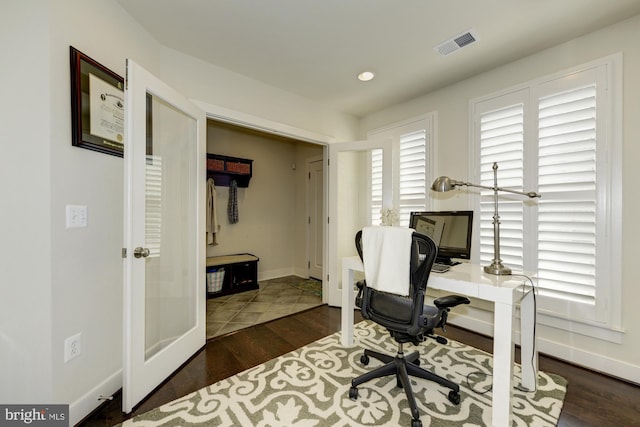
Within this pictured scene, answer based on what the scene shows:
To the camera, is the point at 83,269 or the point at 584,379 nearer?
the point at 83,269

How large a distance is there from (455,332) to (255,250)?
10.7 feet

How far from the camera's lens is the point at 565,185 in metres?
2.08

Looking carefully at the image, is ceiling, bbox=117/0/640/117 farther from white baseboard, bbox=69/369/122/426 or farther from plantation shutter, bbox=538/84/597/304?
white baseboard, bbox=69/369/122/426

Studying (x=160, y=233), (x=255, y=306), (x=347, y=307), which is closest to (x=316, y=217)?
(x=255, y=306)

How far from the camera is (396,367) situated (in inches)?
67.6

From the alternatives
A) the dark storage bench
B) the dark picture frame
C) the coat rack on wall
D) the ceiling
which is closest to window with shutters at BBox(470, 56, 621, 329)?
the ceiling

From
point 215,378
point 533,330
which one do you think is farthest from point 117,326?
point 533,330

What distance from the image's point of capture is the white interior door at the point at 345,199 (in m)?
3.36

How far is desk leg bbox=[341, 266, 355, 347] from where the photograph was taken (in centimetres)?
234

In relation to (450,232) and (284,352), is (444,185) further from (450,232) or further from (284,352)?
(284,352)

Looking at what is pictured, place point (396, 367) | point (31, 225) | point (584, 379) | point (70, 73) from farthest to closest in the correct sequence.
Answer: point (584, 379) < point (396, 367) < point (70, 73) < point (31, 225)

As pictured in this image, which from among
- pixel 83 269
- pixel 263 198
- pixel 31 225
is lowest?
pixel 83 269

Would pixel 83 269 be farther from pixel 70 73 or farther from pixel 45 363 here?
pixel 70 73

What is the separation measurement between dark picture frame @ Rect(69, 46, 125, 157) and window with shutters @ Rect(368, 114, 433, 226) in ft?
8.64
